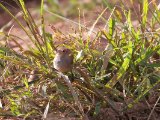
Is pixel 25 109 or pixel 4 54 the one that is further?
pixel 4 54

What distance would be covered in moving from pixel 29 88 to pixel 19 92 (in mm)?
32

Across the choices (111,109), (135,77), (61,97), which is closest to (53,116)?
(61,97)

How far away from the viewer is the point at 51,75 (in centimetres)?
144

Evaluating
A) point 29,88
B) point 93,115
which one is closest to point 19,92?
point 29,88

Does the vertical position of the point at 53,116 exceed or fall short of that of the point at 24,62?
it falls short

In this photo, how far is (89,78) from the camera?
1441mm

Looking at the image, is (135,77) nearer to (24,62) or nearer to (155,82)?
(155,82)

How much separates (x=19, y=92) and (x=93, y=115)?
0.23 m

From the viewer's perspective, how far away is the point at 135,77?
1.48 meters

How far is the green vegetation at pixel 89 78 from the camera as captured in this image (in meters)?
1.42

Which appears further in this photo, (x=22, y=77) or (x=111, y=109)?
(x=22, y=77)

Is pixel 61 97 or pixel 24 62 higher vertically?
pixel 24 62

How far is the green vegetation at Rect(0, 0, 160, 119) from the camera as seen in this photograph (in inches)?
56.0

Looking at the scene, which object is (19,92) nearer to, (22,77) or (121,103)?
(22,77)
